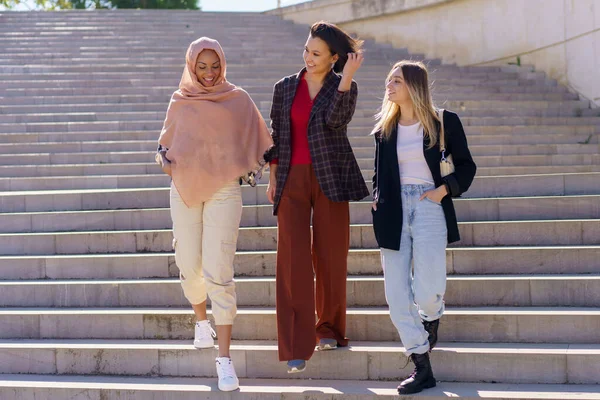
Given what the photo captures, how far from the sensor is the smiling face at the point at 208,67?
4832 millimetres

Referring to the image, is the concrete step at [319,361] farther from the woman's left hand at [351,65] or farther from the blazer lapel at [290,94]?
the woman's left hand at [351,65]

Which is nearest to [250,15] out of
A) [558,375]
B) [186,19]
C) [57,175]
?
[186,19]

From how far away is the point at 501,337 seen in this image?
5.15m

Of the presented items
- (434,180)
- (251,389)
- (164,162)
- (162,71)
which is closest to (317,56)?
(434,180)

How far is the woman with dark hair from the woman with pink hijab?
0.68ft

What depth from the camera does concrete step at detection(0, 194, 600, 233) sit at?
21.0ft

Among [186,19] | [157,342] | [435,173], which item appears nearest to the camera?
[435,173]

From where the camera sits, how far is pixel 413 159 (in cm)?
467

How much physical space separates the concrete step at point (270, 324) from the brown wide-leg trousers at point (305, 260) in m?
0.48

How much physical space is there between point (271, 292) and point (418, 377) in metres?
1.45

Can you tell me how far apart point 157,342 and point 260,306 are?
0.74m

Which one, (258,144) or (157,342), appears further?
(157,342)

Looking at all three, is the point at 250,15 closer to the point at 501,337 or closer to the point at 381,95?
the point at 381,95

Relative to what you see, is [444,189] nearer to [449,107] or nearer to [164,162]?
[164,162]
